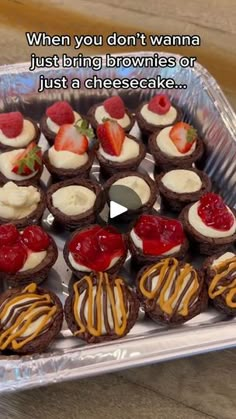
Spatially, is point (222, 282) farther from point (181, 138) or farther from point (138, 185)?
point (181, 138)

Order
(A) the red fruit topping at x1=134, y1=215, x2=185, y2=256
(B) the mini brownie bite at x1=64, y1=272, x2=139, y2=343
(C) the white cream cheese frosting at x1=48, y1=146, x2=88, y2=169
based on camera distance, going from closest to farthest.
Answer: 1. (B) the mini brownie bite at x1=64, y1=272, x2=139, y2=343
2. (A) the red fruit topping at x1=134, y1=215, x2=185, y2=256
3. (C) the white cream cheese frosting at x1=48, y1=146, x2=88, y2=169

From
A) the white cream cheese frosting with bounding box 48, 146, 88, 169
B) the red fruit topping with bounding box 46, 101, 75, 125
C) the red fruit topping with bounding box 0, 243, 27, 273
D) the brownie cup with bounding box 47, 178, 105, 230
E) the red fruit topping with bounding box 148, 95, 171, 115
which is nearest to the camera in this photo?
the red fruit topping with bounding box 0, 243, 27, 273

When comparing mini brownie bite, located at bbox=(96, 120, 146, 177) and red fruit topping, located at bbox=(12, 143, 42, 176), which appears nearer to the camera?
red fruit topping, located at bbox=(12, 143, 42, 176)

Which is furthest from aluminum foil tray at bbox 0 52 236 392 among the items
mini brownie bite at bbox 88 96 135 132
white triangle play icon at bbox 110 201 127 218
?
white triangle play icon at bbox 110 201 127 218

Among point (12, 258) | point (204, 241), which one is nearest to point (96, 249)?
point (12, 258)

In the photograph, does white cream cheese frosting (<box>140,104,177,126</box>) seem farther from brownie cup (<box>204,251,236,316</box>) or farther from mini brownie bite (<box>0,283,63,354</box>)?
mini brownie bite (<box>0,283,63,354</box>)

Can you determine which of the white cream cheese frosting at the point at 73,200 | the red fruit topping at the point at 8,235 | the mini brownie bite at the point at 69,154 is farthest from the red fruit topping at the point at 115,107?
the red fruit topping at the point at 8,235

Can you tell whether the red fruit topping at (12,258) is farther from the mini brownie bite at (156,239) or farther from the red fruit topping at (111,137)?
the red fruit topping at (111,137)
